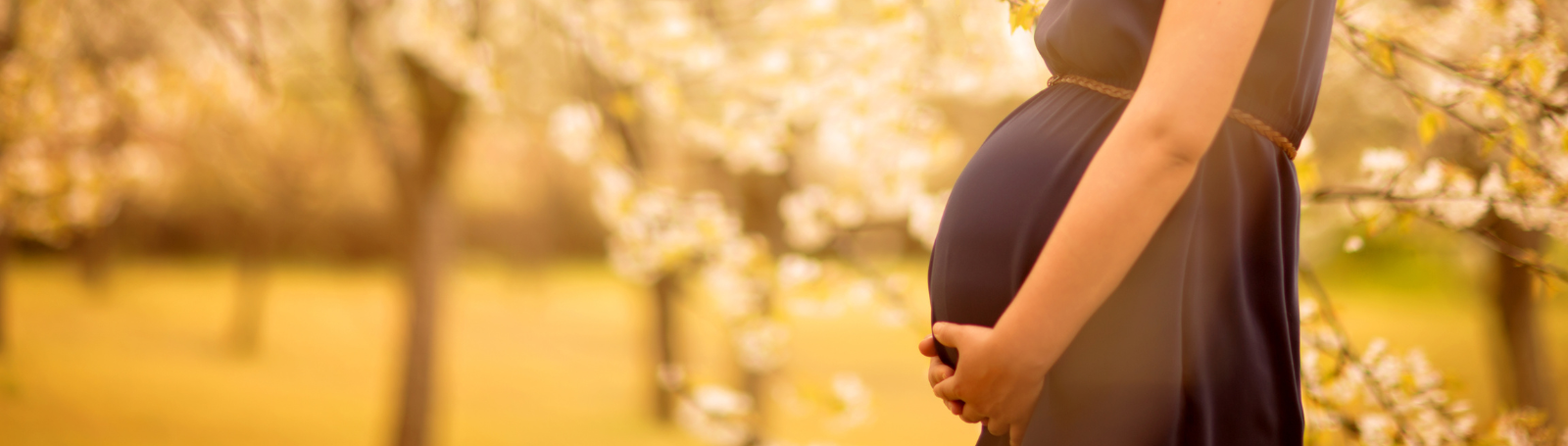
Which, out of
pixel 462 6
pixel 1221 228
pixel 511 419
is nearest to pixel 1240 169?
pixel 1221 228

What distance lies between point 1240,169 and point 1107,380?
11.2 inches

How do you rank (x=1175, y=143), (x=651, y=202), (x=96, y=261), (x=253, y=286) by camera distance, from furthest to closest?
1. (x=96, y=261)
2. (x=253, y=286)
3. (x=651, y=202)
4. (x=1175, y=143)

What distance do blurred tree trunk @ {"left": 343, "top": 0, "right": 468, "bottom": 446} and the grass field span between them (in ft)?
→ 1.76

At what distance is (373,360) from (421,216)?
692 centimetres

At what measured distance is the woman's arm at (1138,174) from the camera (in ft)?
2.40

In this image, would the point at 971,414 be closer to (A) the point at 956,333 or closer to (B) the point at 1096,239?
(A) the point at 956,333

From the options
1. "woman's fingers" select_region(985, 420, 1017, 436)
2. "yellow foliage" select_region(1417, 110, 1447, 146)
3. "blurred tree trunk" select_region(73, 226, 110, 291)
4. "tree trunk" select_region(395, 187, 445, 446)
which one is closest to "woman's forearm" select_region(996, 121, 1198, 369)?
"woman's fingers" select_region(985, 420, 1017, 436)

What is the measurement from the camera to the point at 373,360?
11.4m

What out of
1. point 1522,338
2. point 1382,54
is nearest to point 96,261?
point 1382,54

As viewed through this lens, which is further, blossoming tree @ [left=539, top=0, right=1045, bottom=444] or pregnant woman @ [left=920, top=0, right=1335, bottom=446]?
blossoming tree @ [left=539, top=0, right=1045, bottom=444]

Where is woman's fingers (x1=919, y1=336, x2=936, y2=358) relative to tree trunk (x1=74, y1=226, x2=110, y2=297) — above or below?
below

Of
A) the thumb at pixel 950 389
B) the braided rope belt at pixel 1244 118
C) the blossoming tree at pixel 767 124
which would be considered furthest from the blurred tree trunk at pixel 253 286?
the braided rope belt at pixel 1244 118

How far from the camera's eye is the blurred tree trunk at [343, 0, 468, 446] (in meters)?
5.55

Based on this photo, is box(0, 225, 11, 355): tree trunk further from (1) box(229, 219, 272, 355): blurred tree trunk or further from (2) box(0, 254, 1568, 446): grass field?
(1) box(229, 219, 272, 355): blurred tree trunk
